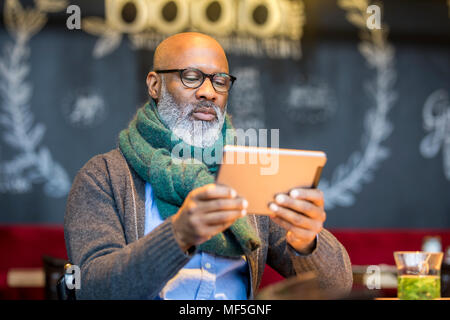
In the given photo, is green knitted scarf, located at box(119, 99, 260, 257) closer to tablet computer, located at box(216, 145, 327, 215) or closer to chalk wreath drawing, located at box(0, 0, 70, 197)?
tablet computer, located at box(216, 145, 327, 215)

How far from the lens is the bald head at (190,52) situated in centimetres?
165

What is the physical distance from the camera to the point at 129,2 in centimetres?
378

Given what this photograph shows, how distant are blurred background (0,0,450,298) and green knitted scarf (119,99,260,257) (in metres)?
2.08

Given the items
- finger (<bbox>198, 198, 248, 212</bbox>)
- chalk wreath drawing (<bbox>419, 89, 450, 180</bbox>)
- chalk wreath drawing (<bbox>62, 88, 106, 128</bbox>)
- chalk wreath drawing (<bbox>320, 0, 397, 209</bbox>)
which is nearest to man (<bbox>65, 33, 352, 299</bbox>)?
finger (<bbox>198, 198, 248, 212</bbox>)

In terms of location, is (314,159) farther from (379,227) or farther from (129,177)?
(379,227)

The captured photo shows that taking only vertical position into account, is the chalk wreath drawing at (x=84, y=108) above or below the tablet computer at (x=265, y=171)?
above

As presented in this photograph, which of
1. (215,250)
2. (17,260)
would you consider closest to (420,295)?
(215,250)

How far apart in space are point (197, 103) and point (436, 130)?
10.0ft

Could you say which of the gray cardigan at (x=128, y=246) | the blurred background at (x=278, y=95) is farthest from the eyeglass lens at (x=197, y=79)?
the blurred background at (x=278, y=95)

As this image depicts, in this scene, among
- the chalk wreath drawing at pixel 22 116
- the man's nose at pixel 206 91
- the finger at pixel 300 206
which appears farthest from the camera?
the chalk wreath drawing at pixel 22 116

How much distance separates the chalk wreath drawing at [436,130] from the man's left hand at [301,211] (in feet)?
10.3

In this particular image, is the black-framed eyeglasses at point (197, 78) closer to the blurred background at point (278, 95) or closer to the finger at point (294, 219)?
the finger at point (294, 219)
